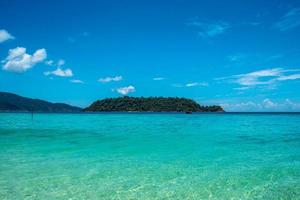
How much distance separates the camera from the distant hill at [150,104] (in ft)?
614

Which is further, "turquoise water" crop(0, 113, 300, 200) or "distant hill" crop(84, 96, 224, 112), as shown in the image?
"distant hill" crop(84, 96, 224, 112)

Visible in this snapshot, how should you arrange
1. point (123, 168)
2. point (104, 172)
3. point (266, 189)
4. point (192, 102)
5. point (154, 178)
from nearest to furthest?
point (266, 189)
point (154, 178)
point (104, 172)
point (123, 168)
point (192, 102)

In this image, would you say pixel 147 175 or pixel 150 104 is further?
pixel 150 104

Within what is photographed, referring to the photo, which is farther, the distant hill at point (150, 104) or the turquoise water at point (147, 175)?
the distant hill at point (150, 104)

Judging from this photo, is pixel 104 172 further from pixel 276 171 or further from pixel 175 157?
pixel 276 171

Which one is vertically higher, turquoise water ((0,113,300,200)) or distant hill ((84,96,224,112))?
distant hill ((84,96,224,112))

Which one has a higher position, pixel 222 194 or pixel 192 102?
pixel 192 102

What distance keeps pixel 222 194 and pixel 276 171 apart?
433cm

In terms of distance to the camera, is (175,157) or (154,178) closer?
(154,178)

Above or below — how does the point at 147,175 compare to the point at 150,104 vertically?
below

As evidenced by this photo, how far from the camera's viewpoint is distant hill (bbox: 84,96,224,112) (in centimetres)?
18700

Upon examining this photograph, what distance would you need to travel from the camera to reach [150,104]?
194 metres

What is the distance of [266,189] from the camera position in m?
9.22

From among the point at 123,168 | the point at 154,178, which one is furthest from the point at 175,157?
the point at 154,178
